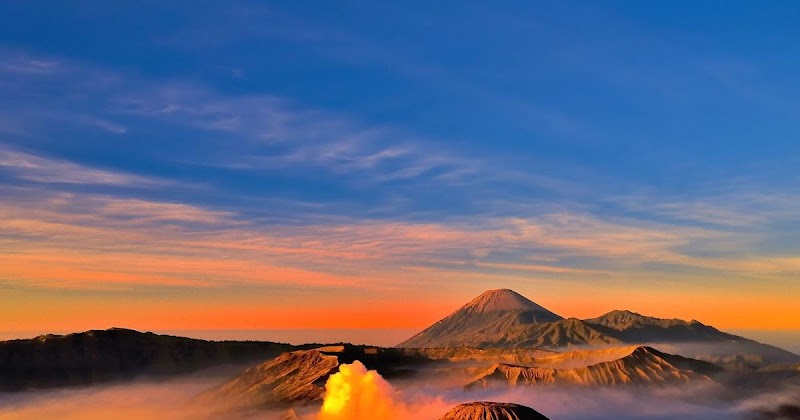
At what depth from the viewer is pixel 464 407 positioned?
182625 mm

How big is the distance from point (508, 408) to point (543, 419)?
14507 millimetres

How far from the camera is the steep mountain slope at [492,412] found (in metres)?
172

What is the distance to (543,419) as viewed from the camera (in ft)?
607

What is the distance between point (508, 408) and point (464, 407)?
12.0m

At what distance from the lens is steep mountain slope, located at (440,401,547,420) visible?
172 metres

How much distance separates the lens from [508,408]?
577 ft

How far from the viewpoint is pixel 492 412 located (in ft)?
568

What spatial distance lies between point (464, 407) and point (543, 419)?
66.6ft
